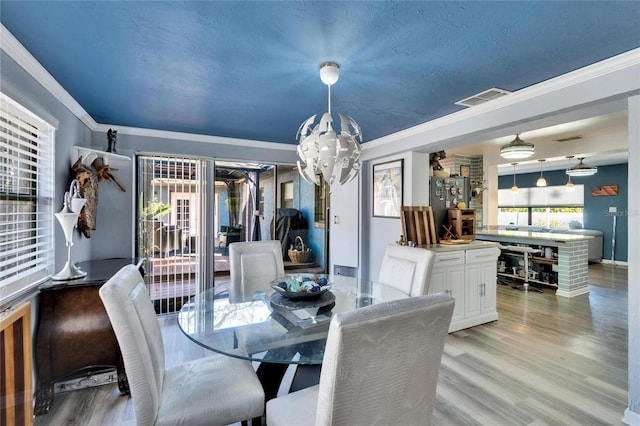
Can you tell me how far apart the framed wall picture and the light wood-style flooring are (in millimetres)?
1696

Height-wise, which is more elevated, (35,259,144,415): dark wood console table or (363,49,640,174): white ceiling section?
(363,49,640,174): white ceiling section

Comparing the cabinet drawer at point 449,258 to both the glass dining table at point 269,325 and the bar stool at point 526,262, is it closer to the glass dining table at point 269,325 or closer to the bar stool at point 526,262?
the glass dining table at point 269,325

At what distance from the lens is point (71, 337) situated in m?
2.15

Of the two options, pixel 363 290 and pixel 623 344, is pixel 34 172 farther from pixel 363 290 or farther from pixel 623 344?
pixel 623 344

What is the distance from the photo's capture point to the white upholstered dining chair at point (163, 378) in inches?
47.6

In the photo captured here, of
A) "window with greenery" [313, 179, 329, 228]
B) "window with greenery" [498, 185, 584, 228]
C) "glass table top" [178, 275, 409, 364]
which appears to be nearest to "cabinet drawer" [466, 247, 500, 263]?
"glass table top" [178, 275, 409, 364]

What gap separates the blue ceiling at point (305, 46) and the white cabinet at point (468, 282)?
5.31ft

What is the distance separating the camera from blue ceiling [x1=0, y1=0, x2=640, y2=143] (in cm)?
147

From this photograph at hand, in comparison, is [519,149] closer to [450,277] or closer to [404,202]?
[404,202]

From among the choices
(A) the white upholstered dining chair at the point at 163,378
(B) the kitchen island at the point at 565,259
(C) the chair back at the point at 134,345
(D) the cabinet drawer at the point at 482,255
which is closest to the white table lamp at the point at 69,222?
(A) the white upholstered dining chair at the point at 163,378

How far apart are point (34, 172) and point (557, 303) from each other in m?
5.85

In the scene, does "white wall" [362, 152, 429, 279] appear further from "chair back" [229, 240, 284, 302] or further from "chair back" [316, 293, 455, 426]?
"chair back" [316, 293, 455, 426]

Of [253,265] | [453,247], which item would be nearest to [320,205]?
[453,247]

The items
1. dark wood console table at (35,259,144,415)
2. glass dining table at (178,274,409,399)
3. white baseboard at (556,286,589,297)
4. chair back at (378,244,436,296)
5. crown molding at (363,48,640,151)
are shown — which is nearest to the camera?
glass dining table at (178,274,409,399)
